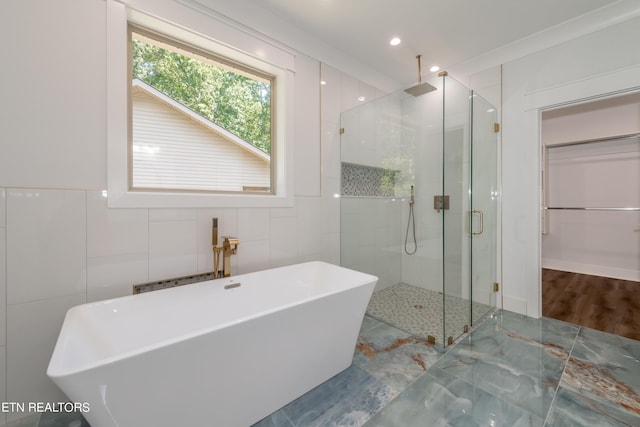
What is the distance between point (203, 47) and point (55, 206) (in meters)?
1.47

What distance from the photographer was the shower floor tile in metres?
2.17

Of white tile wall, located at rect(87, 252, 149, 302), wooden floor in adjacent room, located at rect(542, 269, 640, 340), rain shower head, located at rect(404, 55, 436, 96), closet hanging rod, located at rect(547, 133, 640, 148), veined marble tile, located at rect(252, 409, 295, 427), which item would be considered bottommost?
veined marble tile, located at rect(252, 409, 295, 427)

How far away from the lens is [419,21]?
2.18 m

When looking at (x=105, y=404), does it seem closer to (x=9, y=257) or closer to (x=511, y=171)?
(x=9, y=257)

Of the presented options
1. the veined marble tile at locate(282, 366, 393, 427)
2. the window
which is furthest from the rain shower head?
the veined marble tile at locate(282, 366, 393, 427)

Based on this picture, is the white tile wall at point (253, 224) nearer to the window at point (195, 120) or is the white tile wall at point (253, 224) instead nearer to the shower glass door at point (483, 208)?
the window at point (195, 120)

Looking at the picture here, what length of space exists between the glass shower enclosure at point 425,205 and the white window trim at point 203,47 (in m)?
0.73

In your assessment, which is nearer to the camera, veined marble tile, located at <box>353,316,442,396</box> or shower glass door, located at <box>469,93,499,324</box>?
veined marble tile, located at <box>353,316,442,396</box>

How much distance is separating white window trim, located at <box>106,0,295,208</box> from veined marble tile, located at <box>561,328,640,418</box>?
2321 mm

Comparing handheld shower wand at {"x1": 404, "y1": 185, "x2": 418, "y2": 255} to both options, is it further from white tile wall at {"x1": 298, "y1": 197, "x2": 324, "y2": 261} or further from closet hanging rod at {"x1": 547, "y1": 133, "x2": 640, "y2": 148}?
closet hanging rod at {"x1": 547, "y1": 133, "x2": 640, "y2": 148}

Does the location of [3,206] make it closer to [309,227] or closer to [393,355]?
[309,227]

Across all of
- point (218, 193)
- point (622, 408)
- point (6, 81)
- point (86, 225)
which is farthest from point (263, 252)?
point (622, 408)

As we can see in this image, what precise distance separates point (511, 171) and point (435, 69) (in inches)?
56.7

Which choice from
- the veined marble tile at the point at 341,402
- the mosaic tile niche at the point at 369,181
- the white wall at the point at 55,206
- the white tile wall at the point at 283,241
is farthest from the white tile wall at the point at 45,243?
the mosaic tile niche at the point at 369,181
